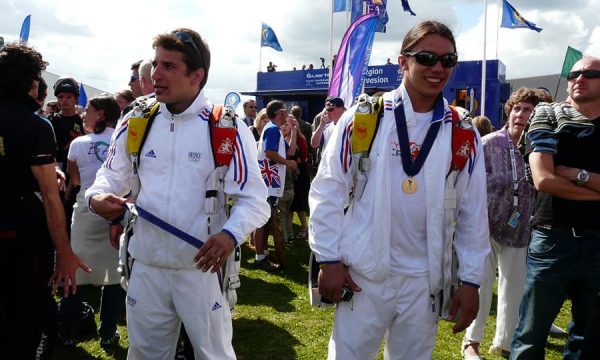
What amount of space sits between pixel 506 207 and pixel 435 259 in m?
2.26

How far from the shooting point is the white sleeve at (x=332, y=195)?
254 centimetres

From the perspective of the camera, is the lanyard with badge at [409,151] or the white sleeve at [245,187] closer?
the lanyard with badge at [409,151]

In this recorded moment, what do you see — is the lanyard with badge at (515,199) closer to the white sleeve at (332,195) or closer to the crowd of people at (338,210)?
the crowd of people at (338,210)

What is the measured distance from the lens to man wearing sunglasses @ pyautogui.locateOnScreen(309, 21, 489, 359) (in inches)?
99.2

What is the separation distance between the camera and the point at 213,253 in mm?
2529

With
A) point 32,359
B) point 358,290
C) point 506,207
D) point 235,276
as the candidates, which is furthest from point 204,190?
point 506,207

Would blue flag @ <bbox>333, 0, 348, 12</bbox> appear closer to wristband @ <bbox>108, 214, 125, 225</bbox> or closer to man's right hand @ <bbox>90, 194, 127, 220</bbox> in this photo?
wristband @ <bbox>108, 214, 125, 225</bbox>

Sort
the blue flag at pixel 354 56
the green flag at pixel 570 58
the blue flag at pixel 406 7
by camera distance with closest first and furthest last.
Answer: the blue flag at pixel 354 56 → the green flag at pixel 570 58 → the blue flag at pixel 406 7

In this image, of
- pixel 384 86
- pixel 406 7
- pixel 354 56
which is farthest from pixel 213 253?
pixel 384 86

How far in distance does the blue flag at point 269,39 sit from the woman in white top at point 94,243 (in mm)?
20152

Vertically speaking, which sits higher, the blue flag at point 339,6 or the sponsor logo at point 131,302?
the blue flag at point 339,6

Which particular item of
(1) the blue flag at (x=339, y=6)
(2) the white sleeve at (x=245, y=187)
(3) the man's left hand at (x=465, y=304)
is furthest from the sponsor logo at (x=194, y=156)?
(1) the blue flag at (x=339, y=6)

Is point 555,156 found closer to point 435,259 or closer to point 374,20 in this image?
→ point 435,259

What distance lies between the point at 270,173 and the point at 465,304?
5193mm
